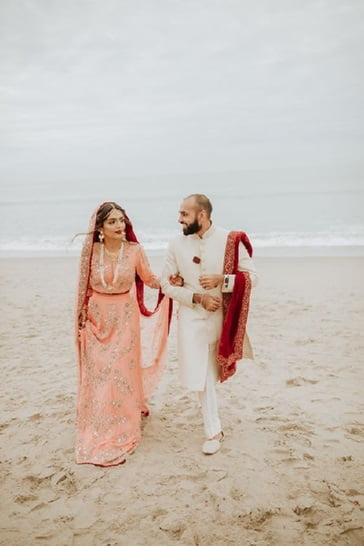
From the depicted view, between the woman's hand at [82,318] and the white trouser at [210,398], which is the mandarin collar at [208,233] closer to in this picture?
the white trouser at [210,398]

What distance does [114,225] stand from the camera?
11.6 ft

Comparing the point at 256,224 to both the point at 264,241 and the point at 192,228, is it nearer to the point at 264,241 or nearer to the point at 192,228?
the point at 264,241

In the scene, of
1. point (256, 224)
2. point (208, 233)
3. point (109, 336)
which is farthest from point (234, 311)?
point (256, 224)

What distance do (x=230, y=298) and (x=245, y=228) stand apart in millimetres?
20086

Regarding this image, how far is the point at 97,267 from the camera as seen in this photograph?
3.62 meters

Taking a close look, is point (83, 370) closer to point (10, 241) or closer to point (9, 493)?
point (9, 493)

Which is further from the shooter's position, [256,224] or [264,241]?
[256,224]

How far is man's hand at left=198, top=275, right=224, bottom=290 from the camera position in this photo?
3.31 meters

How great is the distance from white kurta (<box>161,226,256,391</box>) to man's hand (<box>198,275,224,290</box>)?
118 millimetres

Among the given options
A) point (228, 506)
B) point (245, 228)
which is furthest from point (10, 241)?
point (228, 506)

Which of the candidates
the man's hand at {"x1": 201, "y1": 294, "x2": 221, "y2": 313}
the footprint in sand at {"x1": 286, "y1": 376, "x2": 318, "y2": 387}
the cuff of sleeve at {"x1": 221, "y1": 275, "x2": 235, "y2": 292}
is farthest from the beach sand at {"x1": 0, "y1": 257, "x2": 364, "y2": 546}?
the cuff of sleeve at {"x1": 221, "y1": 275, "x2": 235, "y2": 292}

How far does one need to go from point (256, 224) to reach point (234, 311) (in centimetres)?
2155

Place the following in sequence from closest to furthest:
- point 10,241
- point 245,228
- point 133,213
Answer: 1. point 10,241
2. point 245,228
3. point 133,213

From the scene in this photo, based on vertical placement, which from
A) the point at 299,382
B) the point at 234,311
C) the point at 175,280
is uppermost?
the point at 175,280
